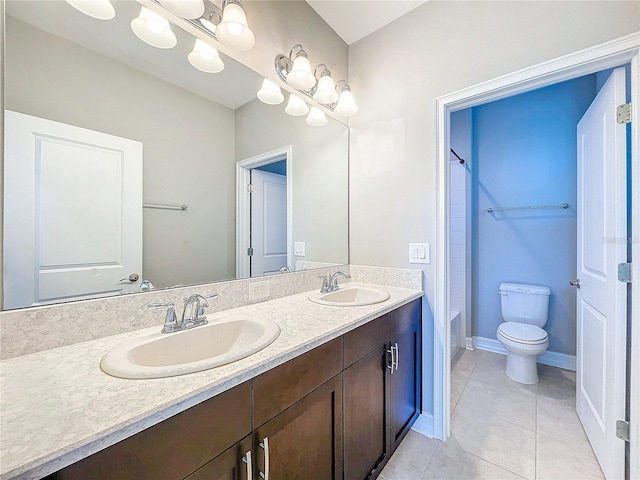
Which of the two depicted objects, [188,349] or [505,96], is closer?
[188,349]

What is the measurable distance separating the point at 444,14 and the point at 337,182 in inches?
46.3

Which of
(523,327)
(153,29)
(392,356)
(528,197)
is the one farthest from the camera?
(528,197)

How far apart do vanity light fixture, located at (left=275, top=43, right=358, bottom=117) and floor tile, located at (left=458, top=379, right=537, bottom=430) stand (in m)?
2.22

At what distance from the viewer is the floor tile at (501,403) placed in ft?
5.63

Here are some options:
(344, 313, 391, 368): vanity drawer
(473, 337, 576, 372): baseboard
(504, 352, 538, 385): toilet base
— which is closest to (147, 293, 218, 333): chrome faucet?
(344, 313, 391, 368): vanity drawer

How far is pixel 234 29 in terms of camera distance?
1.15 metres

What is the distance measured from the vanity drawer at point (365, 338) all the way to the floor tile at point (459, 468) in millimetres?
727

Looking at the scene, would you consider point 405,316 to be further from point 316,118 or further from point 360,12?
point 360,12

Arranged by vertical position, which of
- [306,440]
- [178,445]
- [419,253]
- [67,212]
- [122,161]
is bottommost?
[306,440]

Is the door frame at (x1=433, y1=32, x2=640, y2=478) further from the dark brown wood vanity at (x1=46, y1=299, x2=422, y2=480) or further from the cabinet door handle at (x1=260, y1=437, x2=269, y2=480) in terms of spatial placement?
the cabinet door handle at (x1=260, y1=437, x2=269, y2=480)

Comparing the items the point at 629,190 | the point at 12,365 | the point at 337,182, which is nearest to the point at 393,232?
the point at 337,182

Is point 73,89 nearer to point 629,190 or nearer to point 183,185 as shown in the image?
point 183,185

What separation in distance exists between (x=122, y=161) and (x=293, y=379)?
1.00 m

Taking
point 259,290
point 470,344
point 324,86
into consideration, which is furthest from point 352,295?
point 470,344
